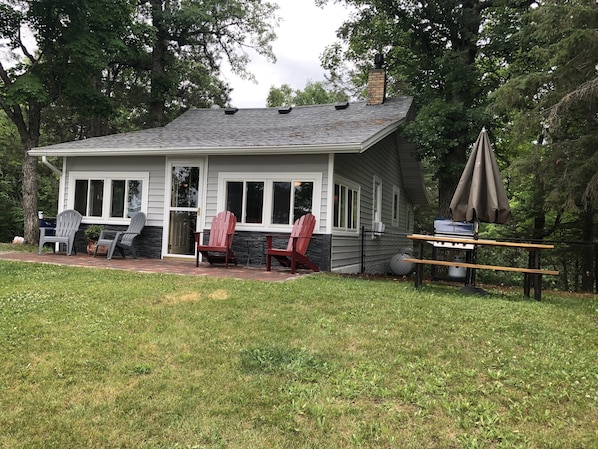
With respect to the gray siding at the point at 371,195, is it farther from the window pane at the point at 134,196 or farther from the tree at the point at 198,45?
the tree at the point at 198,45

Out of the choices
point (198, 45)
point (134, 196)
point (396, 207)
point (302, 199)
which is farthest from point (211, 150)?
point (198, 45)

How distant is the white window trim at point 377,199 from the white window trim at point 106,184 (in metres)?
5.50

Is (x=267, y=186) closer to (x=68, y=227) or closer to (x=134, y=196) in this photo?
(x=134, y=196)

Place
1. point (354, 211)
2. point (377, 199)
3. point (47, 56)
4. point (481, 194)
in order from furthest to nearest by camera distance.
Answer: point (47, 56)
point (377, 199)
point (354, 211)
point (481, 194)

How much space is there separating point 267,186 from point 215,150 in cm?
122

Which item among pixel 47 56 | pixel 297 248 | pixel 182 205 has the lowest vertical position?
pixel 297 248

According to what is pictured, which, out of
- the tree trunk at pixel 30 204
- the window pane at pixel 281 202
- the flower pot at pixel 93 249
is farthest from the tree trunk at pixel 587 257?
the tree trunk at pixel 30 204

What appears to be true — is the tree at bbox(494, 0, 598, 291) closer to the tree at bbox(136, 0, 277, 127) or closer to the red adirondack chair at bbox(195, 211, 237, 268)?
the red adirondack chair at bbox(195, 211, 237, 268)

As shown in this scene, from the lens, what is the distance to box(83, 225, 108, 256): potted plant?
9.45 metres

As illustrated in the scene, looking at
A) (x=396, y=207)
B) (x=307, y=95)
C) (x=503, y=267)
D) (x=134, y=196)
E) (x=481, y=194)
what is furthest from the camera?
(x=307, y=95)

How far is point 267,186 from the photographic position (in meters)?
8.63

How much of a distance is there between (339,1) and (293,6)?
21.4 ft

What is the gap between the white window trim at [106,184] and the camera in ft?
31.3

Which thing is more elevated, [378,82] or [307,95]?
[307,95]
